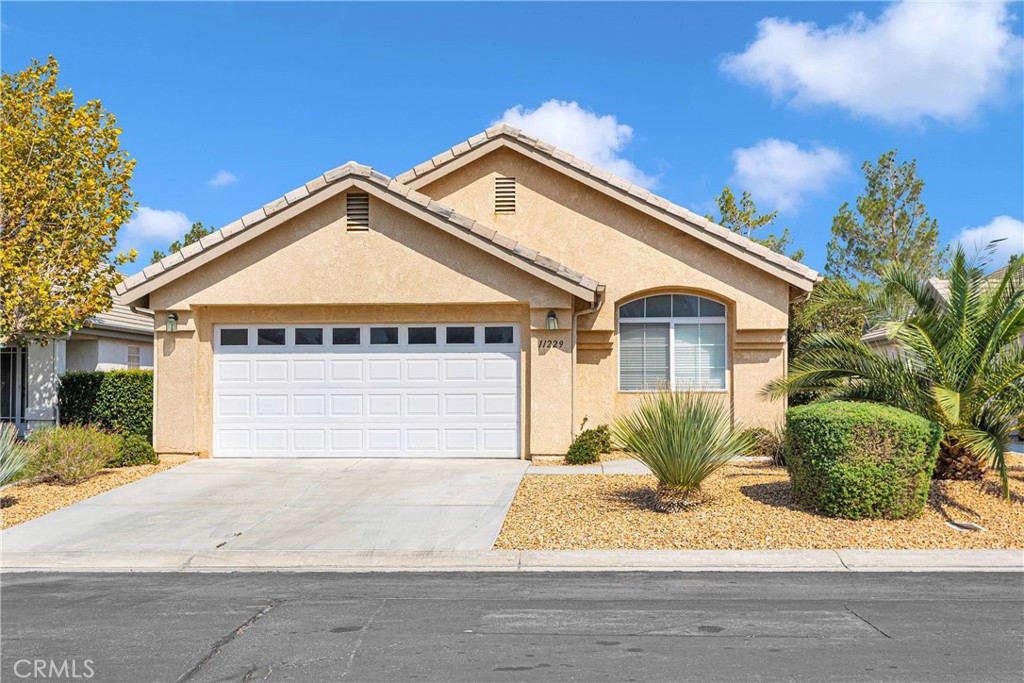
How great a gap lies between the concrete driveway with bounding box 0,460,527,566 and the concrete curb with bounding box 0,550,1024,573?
12cm

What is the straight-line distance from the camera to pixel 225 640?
20.3 ft

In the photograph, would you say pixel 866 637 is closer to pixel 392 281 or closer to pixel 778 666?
pixel 778 666

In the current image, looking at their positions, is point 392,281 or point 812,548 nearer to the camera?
point 812,548

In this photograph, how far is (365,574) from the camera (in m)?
8.35

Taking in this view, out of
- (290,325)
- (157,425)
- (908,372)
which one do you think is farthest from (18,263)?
(908,372)

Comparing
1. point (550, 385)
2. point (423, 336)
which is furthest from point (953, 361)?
point (423, 336)

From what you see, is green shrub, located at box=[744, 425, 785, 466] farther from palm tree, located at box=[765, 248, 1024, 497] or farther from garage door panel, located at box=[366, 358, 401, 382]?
garage door panel, located at box=[366, 358, 401, 382]

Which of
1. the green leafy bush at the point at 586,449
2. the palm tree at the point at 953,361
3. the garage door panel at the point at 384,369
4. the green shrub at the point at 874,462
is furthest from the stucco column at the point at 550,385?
the green shrub at the point at 874,462

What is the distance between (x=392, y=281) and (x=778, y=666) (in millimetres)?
10226

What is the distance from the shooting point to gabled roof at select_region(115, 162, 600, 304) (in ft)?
47.0

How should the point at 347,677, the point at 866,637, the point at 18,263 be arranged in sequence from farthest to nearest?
the point at 18,263 → the point at 866,637 → the point at 347,677

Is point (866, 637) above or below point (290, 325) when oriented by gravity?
below

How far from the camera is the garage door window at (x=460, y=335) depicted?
15062 mm

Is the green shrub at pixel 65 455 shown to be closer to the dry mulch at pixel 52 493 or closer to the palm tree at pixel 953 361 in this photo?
the dry mulch at pixel 52 493
